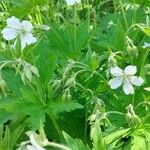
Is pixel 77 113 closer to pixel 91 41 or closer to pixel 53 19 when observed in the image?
pixel 91 41

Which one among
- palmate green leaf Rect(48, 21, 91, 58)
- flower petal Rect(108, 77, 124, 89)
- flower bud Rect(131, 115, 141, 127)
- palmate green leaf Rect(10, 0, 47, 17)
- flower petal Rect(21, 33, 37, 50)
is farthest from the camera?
palmate green leaf Rect(10, 0, 47, 17)

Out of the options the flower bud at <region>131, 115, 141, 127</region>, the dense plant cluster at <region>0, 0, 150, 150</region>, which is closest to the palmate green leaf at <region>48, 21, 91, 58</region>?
the dense plant cluster at <region>0, 0, 150, 150</region>

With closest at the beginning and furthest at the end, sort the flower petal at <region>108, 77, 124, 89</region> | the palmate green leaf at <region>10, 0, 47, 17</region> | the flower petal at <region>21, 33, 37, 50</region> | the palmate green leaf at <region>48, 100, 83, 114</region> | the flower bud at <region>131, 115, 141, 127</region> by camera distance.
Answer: the flower bud at <region>131, 115, 141, 127</region> < the palmate green leaf at <region>48, 100, 83, 114</region> < the flower petal at <region>108, 77, 124, 89</region> < the flower petal at <region>21, 33, 37, 50</region> < the palmate green leaf at <region>10, 0, 47, 17</region>

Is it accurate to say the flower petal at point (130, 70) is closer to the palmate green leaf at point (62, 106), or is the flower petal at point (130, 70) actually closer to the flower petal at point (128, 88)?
the flower petal at point (128, 88)

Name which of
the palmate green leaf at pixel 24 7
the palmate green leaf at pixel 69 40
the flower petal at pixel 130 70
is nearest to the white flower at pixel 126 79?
the flower petal at pixel 130 70

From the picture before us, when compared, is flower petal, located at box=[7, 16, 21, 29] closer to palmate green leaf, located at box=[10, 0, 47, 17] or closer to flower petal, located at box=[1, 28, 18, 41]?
flower petal, located at box=[1, 28, 18, 41]

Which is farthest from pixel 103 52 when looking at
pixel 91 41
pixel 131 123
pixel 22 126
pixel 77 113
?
pixel 131 123
